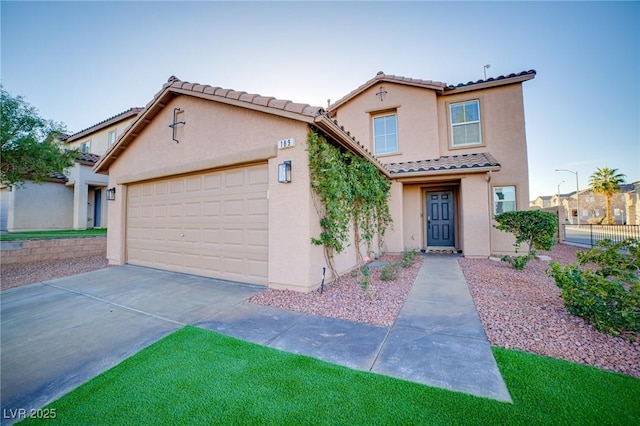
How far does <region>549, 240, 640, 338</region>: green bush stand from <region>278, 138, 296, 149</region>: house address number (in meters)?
4.68

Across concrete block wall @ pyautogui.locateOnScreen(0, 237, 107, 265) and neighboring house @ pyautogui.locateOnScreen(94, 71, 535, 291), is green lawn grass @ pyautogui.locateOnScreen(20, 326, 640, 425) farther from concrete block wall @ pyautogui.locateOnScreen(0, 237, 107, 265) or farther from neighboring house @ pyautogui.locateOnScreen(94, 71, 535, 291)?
concrete block wall @ pyautogui.locateOnScreen(0, 237, 107, 265)

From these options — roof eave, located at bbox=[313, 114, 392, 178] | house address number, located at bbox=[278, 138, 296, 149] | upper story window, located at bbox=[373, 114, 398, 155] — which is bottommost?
house address number, located at bbox=[278, 138, 296, 149]

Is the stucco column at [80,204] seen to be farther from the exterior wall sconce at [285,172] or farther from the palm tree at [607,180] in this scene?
the palm tree at [607,180]

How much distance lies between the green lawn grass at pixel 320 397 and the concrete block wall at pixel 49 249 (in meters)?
9.12

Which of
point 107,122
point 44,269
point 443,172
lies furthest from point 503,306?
point 107,122

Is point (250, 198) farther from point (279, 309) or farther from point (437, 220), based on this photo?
point (437, 220)

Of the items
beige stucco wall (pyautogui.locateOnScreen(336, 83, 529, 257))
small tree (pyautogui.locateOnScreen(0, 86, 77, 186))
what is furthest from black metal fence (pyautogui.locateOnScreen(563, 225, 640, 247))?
small tree (pyautogui.locateOnScreen(0, 86, 77, 186))

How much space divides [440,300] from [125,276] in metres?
7.56

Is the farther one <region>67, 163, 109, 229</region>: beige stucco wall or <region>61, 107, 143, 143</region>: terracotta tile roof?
<region>61, 107, 143, 143</region>: terracotta tile roof

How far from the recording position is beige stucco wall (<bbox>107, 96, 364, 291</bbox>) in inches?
194

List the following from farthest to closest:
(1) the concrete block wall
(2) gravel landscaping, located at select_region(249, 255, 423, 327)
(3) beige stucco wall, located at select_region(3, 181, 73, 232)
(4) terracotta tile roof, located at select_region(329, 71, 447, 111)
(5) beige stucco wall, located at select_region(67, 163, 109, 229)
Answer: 1. (5) beige stucco wall, located at select_region(67, 163, 109, 229)
2. (3) beige stucco wall, located at select_region(3, 181, 73, 232)
3. (4) terracotta tile roof, located at select_region(329, 71, 447, 111)
4. (1) the concrete block wall
5. (2) gravel landscaping, located at select_region(249, 255, 423, 327)

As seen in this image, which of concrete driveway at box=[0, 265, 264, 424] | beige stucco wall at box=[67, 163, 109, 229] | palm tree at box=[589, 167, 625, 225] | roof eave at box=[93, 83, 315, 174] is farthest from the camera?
palm tree at box=[589, 167, 625, 225]

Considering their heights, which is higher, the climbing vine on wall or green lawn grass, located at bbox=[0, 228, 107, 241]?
the climbing vine on wall

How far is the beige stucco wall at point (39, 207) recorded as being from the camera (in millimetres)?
12781
